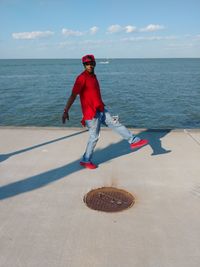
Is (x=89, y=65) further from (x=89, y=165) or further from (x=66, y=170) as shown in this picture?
(x=66, y=170)

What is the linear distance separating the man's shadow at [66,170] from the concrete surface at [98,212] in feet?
0.05

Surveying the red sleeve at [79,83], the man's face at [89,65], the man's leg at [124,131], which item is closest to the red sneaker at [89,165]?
the man's leg at [124,131]

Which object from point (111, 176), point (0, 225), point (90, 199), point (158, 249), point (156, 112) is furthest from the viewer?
point (156, 112)

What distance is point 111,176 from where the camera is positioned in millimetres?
4816

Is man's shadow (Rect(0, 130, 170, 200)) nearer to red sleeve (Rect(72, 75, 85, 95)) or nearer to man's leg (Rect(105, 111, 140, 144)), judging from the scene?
man's leg (Rect(105, 111, 140, 144))

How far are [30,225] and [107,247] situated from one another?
946 millimetres

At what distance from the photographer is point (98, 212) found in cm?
376

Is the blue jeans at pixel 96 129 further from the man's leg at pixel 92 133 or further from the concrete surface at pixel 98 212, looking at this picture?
the concrete surface at pixel 98 212

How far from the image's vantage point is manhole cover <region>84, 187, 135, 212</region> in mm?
3889

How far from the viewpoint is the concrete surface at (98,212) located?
297 centimetres

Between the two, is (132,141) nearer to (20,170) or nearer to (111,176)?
(111,176)

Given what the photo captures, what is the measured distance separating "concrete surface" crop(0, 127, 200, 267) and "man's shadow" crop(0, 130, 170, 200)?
14mm

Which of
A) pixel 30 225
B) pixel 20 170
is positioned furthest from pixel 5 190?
pixel 30 225

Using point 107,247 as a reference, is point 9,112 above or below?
below
